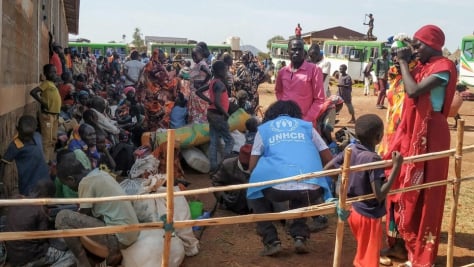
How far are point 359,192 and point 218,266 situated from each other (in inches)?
53.7

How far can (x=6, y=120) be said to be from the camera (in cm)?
530

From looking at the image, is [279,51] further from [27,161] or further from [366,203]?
[366,203]

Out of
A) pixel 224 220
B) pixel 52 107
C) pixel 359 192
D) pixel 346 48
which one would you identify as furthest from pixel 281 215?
pixel 346 48

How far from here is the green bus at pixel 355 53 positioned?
24.3 meters

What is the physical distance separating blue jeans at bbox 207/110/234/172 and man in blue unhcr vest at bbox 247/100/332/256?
2183 millimetres

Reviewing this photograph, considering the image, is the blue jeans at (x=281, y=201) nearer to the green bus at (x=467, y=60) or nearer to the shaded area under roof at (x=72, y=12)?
the shaded area under roof at (x=72, y=12)

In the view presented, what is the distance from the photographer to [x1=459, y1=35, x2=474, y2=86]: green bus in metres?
20.0

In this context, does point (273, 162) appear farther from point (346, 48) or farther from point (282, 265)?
point (346, 48)

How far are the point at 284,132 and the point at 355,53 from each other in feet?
75.9

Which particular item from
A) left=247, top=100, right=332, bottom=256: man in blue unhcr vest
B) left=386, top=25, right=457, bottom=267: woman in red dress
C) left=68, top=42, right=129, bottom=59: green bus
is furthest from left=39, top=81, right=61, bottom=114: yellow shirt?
left=68, top=42, right=129, bottom=59: green bus

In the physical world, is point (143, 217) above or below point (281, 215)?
below

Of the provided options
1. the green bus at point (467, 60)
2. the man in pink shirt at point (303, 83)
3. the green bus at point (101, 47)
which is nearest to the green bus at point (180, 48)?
the green bus at point (101, 47)

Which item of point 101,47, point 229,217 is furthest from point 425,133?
point 101,47

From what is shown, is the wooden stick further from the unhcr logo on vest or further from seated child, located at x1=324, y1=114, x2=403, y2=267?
the unhcr logo on vest
